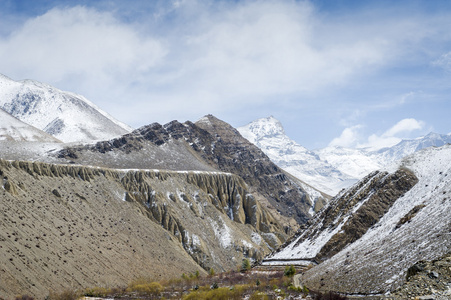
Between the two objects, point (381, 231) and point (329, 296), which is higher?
point (381, 231)

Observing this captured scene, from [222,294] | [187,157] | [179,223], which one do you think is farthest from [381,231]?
[187,157]

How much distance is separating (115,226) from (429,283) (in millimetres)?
82016

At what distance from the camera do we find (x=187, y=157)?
161375mm

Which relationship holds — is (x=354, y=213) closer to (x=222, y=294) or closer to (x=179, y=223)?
(x=222, y=294)

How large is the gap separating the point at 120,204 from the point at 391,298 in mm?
91357

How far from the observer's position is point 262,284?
1948 inches

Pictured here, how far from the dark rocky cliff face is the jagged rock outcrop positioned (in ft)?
55.2

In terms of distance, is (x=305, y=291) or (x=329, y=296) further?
(x=305, y=291)

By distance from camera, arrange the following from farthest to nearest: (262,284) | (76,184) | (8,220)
A: (76,184) < (8,220) < (262,284)

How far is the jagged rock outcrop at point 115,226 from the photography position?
217 ft

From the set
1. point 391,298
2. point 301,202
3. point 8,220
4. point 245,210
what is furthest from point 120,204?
point 301,202

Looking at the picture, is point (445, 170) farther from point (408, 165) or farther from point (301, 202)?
point (301, 202)

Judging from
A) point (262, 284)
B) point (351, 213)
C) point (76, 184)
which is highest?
point (76, 184)

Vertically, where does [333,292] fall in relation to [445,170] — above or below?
below
